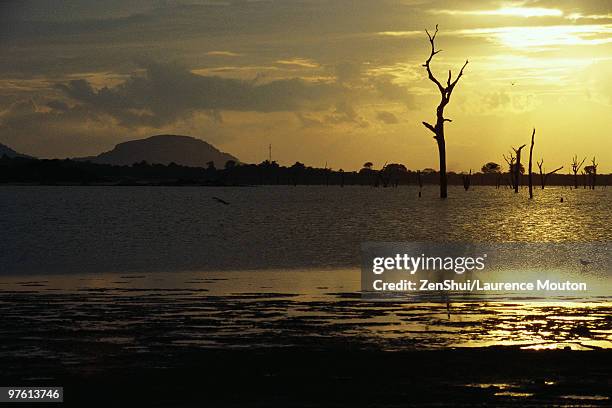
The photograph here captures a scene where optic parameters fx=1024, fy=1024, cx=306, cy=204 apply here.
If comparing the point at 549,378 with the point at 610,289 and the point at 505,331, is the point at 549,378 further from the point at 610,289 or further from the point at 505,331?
the point at 610,289

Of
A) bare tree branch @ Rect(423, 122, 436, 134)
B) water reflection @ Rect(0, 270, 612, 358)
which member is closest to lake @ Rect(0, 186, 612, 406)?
water reflection @ Rect(0, 270, 612, 358)

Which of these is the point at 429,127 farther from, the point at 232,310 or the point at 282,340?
the point at 282,340

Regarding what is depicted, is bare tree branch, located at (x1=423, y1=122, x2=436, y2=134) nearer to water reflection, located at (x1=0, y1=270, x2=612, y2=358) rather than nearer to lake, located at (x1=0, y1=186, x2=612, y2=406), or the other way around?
lake, located at (x1=0, y1=186, x2=612, y2=406)

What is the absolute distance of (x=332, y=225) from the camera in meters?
85.6
